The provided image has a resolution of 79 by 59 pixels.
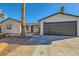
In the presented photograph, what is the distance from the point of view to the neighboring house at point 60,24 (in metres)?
16.2

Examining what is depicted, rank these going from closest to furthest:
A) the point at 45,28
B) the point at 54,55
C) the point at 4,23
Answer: the point at 54,55 → the point at 4,23 → the point at 45,28

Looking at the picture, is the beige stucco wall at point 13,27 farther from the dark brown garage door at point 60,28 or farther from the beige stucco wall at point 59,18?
the dark brown garage door at point 60,28

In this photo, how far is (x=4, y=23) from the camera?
14242 millimetres

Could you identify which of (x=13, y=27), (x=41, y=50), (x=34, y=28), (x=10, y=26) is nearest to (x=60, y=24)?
(x=34, y=28)

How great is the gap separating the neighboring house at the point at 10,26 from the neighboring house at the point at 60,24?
334 centimetres

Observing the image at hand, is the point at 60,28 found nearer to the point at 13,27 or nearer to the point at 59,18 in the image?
the point at 59,18

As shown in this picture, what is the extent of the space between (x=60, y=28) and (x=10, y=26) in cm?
552

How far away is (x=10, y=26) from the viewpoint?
14.9m

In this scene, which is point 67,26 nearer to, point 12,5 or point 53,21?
point 53,21

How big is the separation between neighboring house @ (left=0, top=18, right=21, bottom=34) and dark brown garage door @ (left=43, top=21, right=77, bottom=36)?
361 centimetres

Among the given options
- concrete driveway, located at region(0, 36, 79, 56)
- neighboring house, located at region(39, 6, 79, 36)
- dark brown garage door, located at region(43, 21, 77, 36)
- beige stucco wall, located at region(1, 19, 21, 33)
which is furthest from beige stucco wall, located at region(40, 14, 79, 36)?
concrete driveway, located at region(0, 36, 79, 56)

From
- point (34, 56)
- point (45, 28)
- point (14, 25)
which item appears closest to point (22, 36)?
point (14, 25)

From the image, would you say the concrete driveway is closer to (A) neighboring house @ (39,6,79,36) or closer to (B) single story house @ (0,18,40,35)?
(B) single story house @ (0,18,40,35)

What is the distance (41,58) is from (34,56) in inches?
15.7
